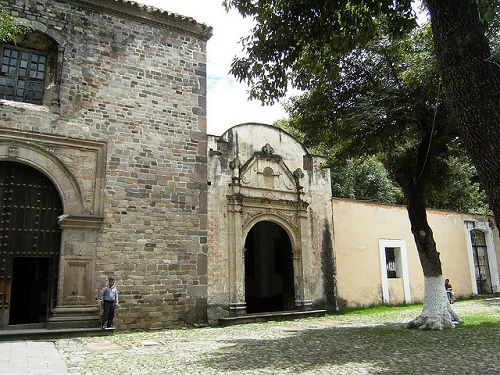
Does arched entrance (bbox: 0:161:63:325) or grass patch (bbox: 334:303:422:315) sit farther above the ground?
arched entrance (bbox: 0:161:63:325)

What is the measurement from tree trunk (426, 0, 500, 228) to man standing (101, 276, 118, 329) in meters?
8.25

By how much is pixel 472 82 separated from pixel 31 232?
30.8 feet

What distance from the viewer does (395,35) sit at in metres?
6.45

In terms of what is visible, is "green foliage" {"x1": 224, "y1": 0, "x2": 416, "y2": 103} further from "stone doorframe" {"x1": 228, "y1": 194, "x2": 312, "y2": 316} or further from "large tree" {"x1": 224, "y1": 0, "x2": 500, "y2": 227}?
"stone doorframe" {"x1": 228, "y1": 194, "x2": 312, "y2": 316}

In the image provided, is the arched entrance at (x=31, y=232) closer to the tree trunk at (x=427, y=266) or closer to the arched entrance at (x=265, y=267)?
the arched entrance at (x=265, y=267)

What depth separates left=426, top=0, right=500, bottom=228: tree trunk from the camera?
3.78m

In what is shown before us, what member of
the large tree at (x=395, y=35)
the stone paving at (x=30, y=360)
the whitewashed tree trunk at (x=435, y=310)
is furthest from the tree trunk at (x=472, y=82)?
the whitewashed tree trunk at (x=435, y=310)

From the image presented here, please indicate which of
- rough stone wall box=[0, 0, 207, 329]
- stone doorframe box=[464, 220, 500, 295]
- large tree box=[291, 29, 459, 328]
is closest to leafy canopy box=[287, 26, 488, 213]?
large tree box=[291, 29, 459, 328]

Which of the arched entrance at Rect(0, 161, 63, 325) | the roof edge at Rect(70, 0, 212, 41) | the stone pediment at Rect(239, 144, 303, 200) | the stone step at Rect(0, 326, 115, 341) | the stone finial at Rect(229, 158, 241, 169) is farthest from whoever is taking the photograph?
the stone pediment at Rect(239, 144, 303, 200)

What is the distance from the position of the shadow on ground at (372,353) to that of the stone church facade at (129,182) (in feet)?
10.6

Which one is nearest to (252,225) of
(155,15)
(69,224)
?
(69,224)

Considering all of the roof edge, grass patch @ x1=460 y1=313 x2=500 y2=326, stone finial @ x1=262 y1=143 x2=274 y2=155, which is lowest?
grass patch @ x1=460 y1=313 x2=500 y2=326

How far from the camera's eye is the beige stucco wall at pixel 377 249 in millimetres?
15531

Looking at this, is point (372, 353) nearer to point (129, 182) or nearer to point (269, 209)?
point (129, 182)
